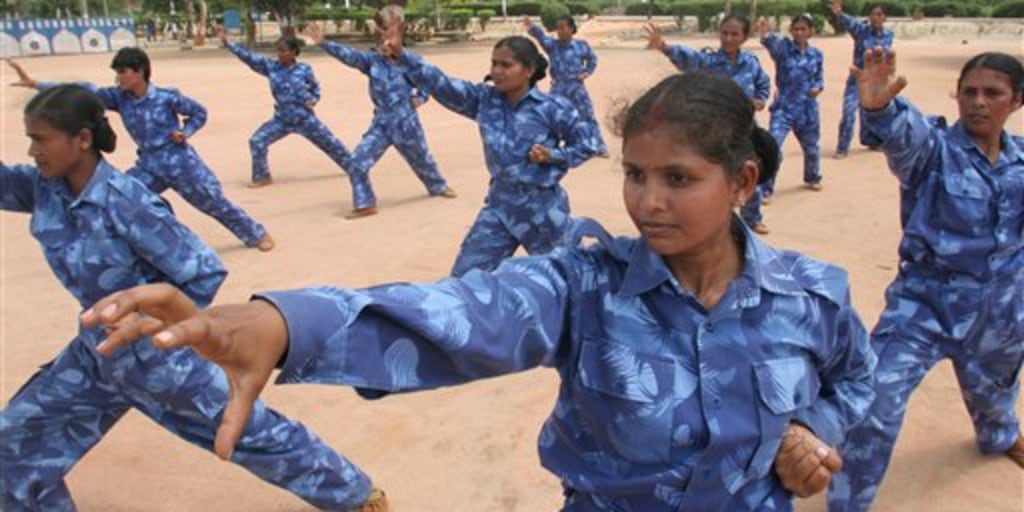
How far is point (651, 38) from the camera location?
23.1 feet

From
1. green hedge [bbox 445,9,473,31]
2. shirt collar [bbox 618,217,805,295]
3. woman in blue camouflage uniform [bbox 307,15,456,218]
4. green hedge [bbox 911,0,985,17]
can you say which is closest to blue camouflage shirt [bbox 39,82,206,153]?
woman in blue camouflage uniform [bbox 307,15,456,218]

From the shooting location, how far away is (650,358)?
5.69 feet

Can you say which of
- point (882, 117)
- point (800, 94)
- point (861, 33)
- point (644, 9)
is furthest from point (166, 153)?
point (644, 9)

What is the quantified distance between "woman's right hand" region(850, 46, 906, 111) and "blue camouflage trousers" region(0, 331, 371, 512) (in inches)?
92.3

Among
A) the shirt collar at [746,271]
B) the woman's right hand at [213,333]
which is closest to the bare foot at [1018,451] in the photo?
the shirt collar at [746,271]

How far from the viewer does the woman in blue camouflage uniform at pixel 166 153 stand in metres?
7.38

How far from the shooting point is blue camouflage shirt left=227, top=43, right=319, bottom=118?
985 cm

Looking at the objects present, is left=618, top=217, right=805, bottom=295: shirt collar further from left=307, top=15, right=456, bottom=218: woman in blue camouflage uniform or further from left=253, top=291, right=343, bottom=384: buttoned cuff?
left=307, top=15, right=456, bottom=218: woman in blue camouflage uniform

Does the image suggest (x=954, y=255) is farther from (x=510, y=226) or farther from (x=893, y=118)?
(x=510, y=226)

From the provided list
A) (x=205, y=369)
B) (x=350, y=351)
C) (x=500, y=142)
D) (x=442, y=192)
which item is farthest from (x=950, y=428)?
(x=442, y=192)

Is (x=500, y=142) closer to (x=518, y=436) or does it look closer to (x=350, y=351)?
(x=518, y=436)

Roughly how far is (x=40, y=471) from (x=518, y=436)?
205 cm

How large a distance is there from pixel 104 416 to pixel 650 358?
2282 mm

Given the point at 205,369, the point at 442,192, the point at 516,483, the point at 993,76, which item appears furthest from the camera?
the point at 442,192
